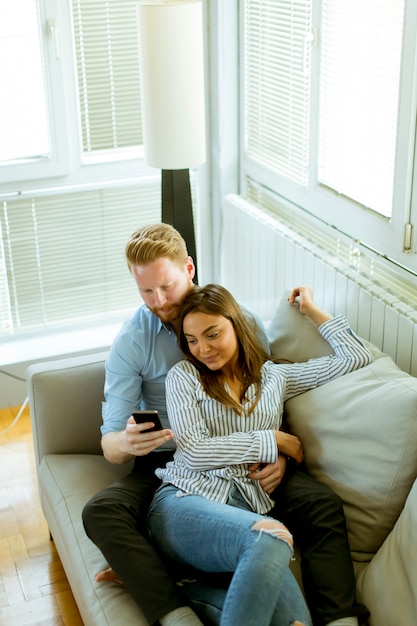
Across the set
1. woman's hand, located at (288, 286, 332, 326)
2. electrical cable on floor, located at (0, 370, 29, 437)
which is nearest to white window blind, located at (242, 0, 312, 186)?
woman's hand, located at (288, 286, 332, 326)

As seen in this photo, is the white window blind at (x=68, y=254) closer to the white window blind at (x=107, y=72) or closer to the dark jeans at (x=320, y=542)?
the white window blind at (x=107, y=72)

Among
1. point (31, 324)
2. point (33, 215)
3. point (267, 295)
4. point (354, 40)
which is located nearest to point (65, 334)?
point (31, 324)

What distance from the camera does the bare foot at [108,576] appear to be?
2.00 m

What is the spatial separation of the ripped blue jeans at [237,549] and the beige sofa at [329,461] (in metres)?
0.18

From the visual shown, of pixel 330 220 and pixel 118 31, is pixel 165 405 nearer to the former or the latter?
pixel 330 220

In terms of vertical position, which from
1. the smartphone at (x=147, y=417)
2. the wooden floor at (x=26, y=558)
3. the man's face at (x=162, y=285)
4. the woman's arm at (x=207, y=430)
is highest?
the man's face at (x=162, y=285)

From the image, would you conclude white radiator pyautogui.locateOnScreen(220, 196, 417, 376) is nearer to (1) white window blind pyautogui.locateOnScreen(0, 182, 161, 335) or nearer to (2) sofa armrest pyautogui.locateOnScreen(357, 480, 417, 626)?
(1) white window blind pyautogui.locateOnScreen(0, 182, 161, 335)

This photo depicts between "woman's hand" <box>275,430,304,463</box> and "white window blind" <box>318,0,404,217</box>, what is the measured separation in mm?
773

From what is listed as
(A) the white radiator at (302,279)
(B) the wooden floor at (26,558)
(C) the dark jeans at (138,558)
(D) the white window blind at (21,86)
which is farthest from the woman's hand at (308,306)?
(D) the white window blind at (21,86)

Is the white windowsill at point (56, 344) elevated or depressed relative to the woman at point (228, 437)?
depressed

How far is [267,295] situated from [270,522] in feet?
4.64

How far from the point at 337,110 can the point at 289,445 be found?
3.81ft

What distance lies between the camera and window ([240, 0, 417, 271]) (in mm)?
2365

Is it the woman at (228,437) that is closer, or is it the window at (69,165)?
the woman at (228,437)
